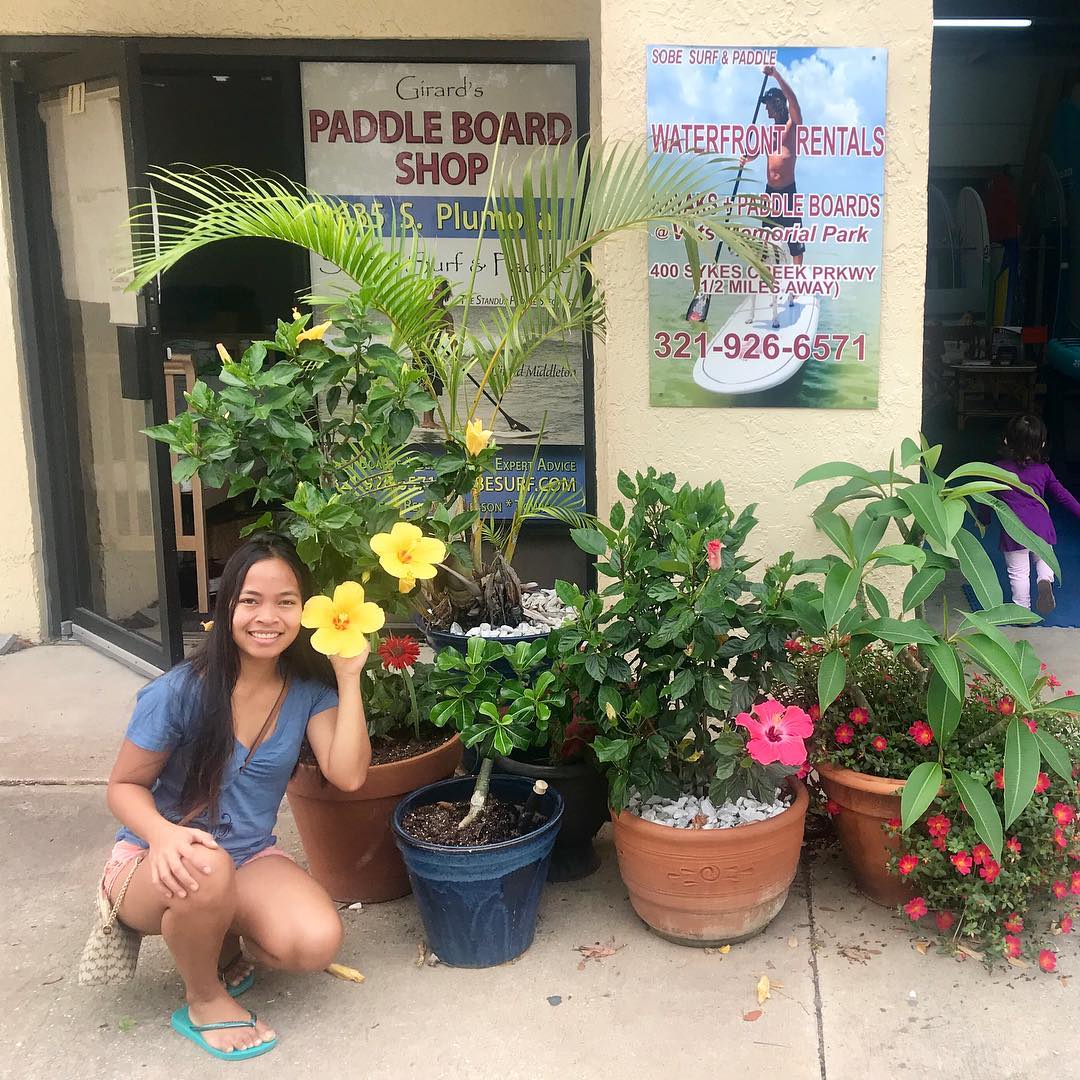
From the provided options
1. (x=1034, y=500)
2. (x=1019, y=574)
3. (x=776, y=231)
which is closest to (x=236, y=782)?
(x=776, y=231)

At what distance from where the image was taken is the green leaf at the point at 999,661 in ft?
8.95

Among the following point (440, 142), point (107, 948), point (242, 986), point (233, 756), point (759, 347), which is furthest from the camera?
point (440, 142)

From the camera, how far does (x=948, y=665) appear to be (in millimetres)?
2760

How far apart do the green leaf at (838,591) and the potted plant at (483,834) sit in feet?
2.20

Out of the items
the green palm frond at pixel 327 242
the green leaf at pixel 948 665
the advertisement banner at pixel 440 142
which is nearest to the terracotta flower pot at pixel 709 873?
the green leaf at pixel 948 665

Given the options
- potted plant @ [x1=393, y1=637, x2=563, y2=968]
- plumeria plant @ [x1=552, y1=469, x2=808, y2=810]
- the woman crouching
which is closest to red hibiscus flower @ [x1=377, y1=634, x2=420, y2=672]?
potted plant @ [x1=393, y1=637, x2=563, y2=968]

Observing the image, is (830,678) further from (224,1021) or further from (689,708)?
(224,1021)

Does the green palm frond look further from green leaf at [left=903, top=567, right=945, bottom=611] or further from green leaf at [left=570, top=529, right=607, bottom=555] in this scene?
green leaf at [left=903, top=567, right=945, bottom=611]

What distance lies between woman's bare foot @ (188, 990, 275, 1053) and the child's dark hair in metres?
3.92

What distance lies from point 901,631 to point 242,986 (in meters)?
1.74

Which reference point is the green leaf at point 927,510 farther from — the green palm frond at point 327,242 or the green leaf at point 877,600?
the green palm frond at point 327,242

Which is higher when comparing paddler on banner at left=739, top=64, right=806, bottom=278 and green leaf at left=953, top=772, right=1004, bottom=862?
paddler on banner at left=739, top=64, right=806, bottom=278

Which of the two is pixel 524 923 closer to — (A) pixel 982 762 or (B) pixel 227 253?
(A) pixel 982 762

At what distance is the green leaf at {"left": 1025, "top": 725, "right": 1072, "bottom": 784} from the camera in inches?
107
